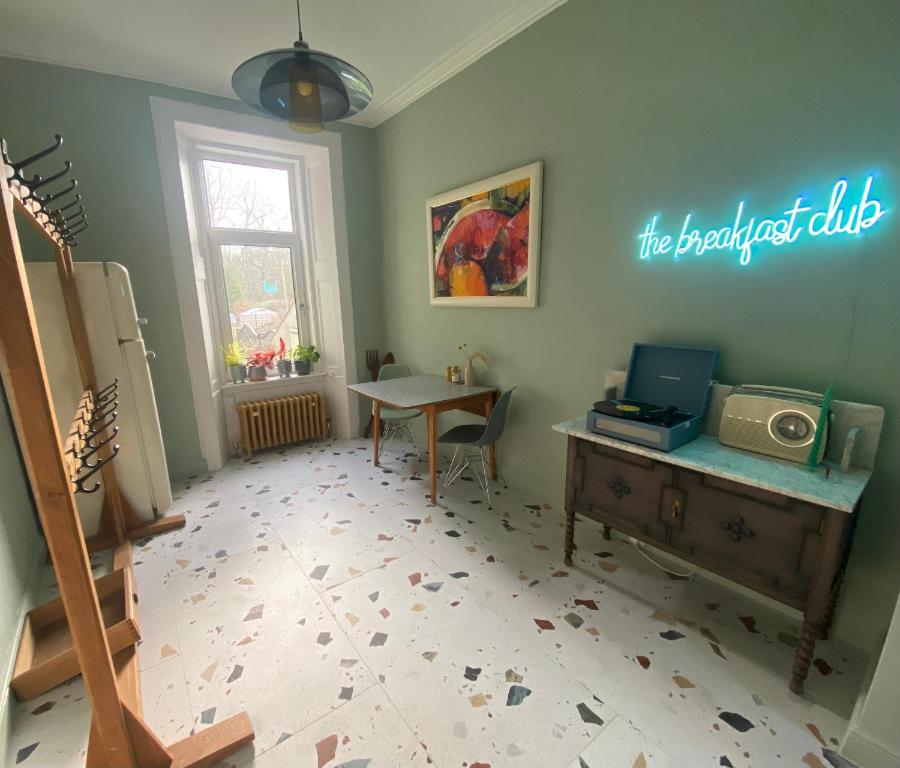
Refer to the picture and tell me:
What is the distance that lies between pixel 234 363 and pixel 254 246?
43.8 inches

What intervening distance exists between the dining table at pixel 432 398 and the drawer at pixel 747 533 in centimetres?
150

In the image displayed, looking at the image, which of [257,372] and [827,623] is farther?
[257,372]

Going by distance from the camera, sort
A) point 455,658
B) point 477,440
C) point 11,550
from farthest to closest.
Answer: point 477,440 < point 11,550 < point 455,658

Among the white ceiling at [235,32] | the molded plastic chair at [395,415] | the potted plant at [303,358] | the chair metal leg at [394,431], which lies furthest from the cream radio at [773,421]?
the potted plant at [303,358]

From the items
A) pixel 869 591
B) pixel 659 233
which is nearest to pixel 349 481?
pixel 659 233

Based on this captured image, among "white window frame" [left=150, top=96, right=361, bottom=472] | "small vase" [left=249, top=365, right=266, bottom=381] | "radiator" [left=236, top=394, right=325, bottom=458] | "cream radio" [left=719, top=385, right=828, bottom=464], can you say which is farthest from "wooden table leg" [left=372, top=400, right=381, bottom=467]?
"cream radio" [left=719, top=385, right=828, bottom=464]

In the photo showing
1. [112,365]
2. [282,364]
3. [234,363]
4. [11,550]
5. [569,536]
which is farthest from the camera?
[282,364]

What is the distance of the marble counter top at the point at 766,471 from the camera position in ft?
4.44

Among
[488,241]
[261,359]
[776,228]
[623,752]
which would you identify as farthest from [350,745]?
[261,359]

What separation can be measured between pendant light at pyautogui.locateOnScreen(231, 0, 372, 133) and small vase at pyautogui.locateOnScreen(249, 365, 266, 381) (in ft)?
8.44

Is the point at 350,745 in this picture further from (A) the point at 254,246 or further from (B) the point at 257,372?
(A) the point at 254,246

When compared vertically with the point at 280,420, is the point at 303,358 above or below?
above

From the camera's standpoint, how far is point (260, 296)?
389 cm

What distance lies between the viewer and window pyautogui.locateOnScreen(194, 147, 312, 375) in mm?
3572
